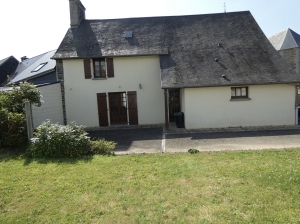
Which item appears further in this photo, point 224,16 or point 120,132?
point 224,16

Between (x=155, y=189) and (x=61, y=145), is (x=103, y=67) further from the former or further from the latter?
(x=155, y=189)

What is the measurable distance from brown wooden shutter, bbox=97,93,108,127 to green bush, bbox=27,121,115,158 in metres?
6.00

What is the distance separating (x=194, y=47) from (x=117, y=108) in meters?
5.78

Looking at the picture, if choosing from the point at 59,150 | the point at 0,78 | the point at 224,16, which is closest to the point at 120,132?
the point at 59,150

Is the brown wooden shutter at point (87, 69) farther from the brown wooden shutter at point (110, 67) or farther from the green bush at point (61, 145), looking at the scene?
the green bush at point (61, 145)

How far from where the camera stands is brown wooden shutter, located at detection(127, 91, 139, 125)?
1294 cm

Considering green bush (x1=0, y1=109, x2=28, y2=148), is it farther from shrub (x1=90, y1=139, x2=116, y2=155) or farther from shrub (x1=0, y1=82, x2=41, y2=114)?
shrub (x1=90, y1=139, x2=116, y2=155)

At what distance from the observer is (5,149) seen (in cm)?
Result: 733

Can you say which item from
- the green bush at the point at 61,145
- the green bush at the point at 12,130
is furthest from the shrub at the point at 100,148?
the green bush at the point at 12,130

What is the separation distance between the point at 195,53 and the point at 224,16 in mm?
Answer: 4340

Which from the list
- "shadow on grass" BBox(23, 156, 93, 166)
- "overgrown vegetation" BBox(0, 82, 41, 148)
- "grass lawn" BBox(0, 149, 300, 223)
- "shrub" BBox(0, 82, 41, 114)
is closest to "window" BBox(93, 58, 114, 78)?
"shrub" BBox(0, 82, 41, 114)

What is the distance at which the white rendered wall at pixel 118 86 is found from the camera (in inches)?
501

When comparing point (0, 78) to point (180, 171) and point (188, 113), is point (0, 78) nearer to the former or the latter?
point (188, 113)

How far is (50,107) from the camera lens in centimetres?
1112
